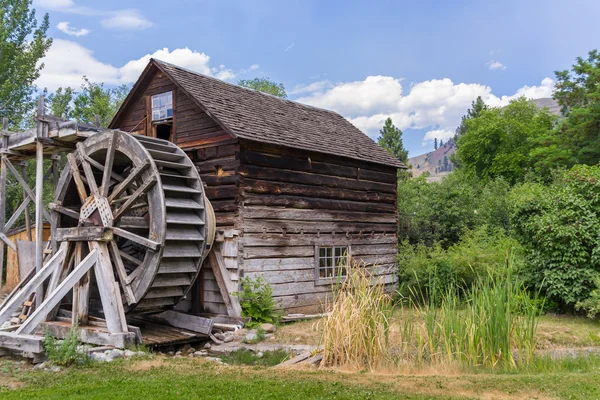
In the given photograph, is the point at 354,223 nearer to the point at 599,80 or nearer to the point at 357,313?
the point at 357,313

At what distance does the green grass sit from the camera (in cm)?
800

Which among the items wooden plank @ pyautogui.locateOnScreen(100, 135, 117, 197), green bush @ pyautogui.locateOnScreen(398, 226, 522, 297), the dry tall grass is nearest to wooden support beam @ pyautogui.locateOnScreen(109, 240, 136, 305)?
wooden plank @ pyautogui.locateOnScreen(100, 135, 117, 197)

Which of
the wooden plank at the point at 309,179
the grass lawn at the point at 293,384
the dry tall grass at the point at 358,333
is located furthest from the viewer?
the wooden plank at the point at 309,179

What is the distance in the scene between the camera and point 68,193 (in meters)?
11.1

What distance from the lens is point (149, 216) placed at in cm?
1003

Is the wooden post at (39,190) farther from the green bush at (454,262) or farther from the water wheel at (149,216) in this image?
the green bush at (454,262)

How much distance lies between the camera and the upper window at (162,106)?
12.3 m

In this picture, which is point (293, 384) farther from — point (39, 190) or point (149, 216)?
point (39, 190)

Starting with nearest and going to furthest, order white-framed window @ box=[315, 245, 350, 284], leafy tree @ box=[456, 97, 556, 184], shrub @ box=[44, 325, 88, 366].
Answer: shrub @ box=[44, 325, 88, 366]
white-framed window @ box=[315, 245, 350, 284]
leafy tree @ box=[456, 97, 556, 184]

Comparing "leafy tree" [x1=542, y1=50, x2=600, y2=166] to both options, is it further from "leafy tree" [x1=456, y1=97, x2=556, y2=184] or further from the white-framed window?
the white-framed window

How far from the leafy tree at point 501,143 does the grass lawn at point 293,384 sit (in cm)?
2871

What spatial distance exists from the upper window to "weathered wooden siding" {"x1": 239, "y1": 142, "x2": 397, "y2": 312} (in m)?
2.55

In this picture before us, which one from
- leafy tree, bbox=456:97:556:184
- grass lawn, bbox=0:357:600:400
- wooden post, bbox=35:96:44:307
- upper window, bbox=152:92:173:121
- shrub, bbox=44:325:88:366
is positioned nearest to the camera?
grass lawn, bbox=0:357:600:400

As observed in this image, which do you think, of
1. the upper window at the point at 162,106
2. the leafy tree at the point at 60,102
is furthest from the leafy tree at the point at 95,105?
the upper window at the point at 162,106
